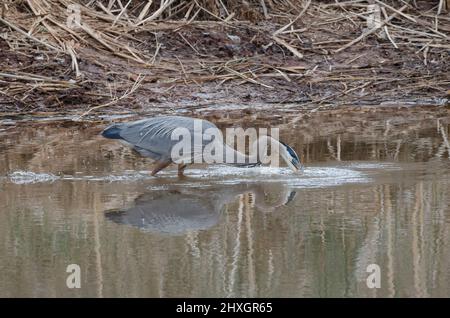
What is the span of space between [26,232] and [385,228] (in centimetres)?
235

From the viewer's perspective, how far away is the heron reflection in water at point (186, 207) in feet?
22.2

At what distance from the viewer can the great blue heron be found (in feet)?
27.9

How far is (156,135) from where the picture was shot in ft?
28.3

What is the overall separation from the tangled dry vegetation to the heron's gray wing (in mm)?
2876

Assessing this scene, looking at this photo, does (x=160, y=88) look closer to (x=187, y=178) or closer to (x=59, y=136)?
(x=59, y=136)

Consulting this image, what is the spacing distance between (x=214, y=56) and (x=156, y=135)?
4819 millimetres

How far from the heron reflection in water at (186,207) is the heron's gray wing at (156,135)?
0.67m

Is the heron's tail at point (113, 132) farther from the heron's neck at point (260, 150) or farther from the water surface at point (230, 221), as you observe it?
the heron's neck at point (260, 150)

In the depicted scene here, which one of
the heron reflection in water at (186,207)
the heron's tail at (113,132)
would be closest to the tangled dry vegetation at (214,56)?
the heron's tail at (113,132)

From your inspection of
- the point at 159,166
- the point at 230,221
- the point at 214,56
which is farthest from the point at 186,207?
the point at 214,56

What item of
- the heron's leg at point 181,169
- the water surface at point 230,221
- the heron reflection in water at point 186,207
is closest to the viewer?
the water surface at point 230,221

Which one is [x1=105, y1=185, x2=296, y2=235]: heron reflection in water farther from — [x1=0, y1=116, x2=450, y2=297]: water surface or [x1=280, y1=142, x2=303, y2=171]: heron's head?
[x1=280, y1=142, x2=303, y2=171]: heron's head

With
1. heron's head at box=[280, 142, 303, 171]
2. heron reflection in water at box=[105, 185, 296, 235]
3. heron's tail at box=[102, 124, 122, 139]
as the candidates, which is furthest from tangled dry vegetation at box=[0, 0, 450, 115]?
heron reflection in water at box=[105, 185, 296, 235]

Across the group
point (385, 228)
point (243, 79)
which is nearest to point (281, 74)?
point (243, 79)
